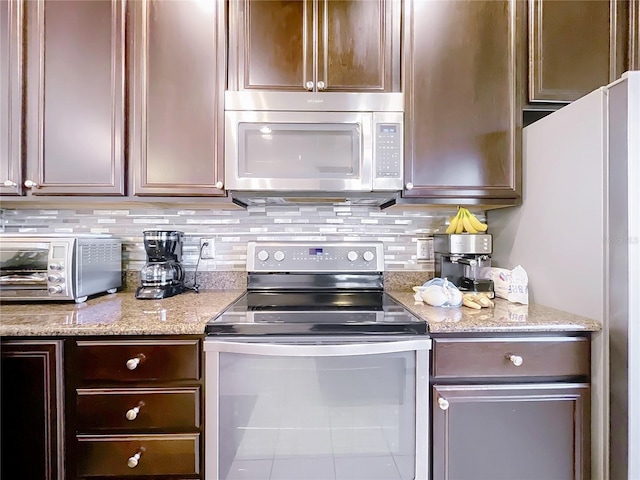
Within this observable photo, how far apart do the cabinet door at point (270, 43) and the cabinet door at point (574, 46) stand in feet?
3.22

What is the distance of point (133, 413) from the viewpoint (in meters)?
0.99

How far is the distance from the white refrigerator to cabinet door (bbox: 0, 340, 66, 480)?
1763mm

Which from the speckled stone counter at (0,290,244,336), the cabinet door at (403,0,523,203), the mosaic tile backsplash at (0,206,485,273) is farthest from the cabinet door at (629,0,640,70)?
the speckled stone counter at (0,290,244,336)

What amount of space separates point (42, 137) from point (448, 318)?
69.7 inches

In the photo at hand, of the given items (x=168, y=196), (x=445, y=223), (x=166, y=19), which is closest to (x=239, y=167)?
(x=168, y=196)

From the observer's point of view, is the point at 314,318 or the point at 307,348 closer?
the point at 307,348

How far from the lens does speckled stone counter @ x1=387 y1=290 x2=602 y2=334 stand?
3.40 feet

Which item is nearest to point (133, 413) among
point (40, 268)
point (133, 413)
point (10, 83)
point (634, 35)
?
point (133, 413)

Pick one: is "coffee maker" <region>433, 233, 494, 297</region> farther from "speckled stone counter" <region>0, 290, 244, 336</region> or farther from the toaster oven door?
the toaster oven door

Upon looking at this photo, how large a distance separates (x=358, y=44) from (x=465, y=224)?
932 mm

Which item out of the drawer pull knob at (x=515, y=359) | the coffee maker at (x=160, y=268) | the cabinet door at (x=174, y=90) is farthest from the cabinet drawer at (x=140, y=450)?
the drawer pull knob at (x=515, y=359)

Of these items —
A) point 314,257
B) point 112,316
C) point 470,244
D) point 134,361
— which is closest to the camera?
point 134,361

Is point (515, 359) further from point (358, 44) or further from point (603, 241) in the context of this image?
point (358, 44)

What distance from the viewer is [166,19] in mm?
1312
